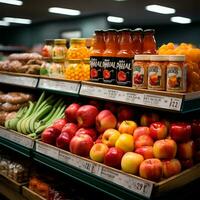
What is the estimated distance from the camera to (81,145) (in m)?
1.77

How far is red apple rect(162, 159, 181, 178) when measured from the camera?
4.94ft

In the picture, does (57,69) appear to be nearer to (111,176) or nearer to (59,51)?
(59,51)

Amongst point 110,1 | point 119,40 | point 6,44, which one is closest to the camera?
point 119,40

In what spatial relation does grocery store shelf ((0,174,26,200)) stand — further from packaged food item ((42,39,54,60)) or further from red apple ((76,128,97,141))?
packaged food item ((42,39,54,60))

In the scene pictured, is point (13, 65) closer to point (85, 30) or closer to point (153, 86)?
point (153, 86)

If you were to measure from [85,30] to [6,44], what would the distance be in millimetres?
8576

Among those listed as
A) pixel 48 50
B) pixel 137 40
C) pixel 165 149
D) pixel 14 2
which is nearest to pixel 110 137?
pixel 165 149

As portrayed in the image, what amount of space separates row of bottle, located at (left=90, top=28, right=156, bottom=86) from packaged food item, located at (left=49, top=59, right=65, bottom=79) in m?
0.45

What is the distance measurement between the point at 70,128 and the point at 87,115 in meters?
0.14

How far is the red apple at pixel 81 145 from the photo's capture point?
1.77 m

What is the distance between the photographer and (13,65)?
2.78 m

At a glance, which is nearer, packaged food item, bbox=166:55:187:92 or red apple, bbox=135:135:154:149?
packaged food item, bbox=166:55:187:92

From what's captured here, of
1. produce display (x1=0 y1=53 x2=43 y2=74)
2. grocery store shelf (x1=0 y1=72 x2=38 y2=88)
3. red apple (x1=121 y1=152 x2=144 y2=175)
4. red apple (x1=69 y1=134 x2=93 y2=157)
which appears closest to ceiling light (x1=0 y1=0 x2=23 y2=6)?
produce display (x1=0 y1=53 x2=43 y2=74)

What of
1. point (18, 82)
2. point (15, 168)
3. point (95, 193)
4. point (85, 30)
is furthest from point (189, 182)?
point (85, 30)
